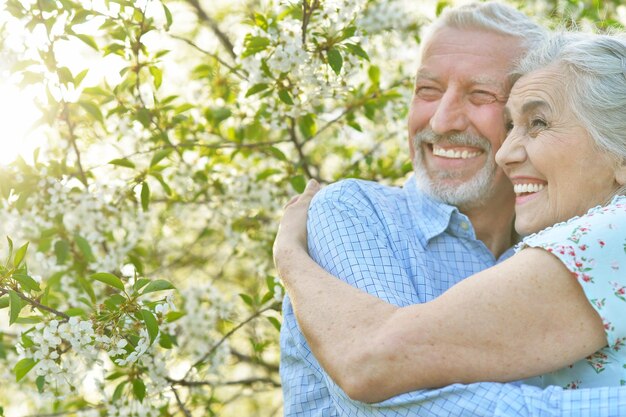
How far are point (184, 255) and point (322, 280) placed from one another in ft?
7.86

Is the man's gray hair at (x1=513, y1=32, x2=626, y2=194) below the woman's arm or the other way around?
the other way around

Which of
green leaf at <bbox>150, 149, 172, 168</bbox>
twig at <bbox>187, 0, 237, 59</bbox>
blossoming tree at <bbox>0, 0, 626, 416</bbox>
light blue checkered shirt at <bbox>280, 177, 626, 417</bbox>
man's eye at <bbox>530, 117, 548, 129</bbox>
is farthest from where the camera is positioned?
twig at <bbox>187, 0, 237, 59</bbox>

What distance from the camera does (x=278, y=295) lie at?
3014mm

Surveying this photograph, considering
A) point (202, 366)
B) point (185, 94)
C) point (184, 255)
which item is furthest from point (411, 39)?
point (202, 366)

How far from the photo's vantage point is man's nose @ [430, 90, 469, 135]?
2729 millimetres

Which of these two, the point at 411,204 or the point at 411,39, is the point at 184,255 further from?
the point at 411,204

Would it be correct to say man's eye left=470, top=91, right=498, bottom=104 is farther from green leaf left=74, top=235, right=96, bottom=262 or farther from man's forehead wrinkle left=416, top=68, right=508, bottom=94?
green leaf left=74, top=235, right=96, bottom=262

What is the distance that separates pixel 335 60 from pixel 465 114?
0.48 m

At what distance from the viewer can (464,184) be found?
272 cm

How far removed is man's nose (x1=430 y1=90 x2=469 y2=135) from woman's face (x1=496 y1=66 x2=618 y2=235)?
0.36 m

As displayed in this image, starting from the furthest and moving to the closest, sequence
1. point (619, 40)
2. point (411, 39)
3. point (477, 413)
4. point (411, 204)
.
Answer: point (411, 39) → point (411, 204) → point (619, 40) → point (477, 413)

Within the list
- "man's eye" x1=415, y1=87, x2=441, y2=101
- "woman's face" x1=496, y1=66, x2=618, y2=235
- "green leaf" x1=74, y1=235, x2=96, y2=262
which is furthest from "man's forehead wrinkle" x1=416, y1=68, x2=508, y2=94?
"green leaf" x1=74, y1=235, x2=96, y2=262

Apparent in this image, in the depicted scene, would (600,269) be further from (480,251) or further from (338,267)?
(480,251)

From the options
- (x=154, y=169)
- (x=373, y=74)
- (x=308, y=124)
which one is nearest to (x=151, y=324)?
(x=154, y=169)
